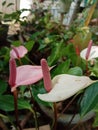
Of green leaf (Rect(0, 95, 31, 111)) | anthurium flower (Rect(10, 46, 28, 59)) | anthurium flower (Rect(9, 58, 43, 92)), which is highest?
anthurium flower (Rect(9, 58, 43, 92))

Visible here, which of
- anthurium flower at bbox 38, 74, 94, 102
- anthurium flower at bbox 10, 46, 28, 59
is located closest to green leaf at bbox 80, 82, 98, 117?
anthurium flower at bbox 38, 74, 94, 102

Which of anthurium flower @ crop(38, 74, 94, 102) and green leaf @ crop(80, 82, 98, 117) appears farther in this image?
green leaf @ crop(80, 82, 98, 117)

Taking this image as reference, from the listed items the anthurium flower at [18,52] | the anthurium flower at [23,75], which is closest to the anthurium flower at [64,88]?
the anthurium flower at [23,75]

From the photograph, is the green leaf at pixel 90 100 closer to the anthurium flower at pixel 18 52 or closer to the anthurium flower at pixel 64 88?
the anthurium flower at pixel 64 88

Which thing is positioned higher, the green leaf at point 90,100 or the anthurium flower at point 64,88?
the anthurium flower at point 64,88

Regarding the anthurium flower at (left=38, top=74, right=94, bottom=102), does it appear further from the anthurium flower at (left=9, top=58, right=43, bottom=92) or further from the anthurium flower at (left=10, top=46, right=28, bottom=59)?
the anthurium flower at (left=10, top=46, right=28, bottom=59)

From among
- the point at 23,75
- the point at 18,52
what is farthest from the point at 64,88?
the point at 18,52
